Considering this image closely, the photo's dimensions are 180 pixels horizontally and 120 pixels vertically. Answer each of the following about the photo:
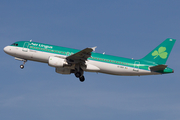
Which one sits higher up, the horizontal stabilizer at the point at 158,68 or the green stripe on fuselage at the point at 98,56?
the green stripe on fuselage at the point at 98,56

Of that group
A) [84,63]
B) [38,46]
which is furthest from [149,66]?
[38,46]

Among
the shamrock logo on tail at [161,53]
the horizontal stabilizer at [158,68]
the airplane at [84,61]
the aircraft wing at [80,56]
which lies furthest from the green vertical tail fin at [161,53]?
the aircraft wing at [80,56]

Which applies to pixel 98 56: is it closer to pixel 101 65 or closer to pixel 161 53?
pixel 101 65

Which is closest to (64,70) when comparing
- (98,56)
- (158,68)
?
(98,56)

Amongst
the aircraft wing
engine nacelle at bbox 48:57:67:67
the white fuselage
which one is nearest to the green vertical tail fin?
the white fuselage

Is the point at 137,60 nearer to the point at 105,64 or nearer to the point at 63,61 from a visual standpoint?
the point at 105,64

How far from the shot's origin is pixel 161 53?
48344mm

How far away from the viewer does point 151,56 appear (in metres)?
48.2

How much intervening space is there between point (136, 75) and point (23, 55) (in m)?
17.7

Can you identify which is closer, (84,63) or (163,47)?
(84,63)

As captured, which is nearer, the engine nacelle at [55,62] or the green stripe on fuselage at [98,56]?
the engine nacelle at [55,62]

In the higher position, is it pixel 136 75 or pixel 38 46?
pixel 38 46

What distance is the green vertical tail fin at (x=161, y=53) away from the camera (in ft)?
157

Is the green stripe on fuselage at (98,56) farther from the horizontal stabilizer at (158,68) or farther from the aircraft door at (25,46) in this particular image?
the horizontal stabilizer at (158,68)
